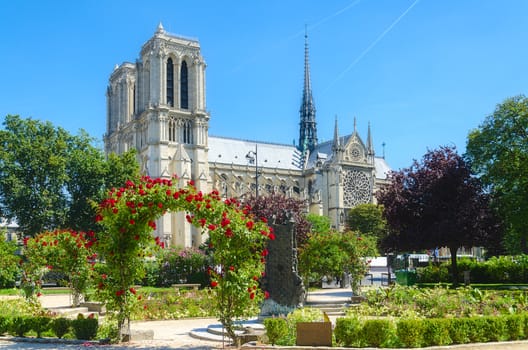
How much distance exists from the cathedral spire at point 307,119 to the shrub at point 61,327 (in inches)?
3545

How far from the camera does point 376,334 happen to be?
1308cm

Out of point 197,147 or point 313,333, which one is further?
point 197,147

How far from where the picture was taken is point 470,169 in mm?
34562

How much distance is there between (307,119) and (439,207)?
75.3 m

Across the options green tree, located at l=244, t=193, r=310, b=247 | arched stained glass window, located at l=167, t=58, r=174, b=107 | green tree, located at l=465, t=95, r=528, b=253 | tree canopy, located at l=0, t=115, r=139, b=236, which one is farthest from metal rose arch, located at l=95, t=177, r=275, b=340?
arched stained glass window, located at l=167, t=58, r=174, b=107

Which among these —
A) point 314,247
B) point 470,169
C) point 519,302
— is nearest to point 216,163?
point 470,169

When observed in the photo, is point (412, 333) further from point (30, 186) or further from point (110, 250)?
point (30, 186)

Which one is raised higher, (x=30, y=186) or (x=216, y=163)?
(x=216, y=163)

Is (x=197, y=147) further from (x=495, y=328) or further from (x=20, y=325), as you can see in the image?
(x=495, y=328)

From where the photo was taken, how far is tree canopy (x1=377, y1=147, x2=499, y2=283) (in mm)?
32281

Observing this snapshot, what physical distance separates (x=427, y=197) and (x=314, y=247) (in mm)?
10177

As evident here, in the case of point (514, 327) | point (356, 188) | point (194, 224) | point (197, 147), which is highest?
point (197, 147)

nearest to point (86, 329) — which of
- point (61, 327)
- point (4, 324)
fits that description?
point (61, 327)

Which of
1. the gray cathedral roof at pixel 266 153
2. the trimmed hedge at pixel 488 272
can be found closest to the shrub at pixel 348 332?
the trimmed hedge at pixel 488 272
